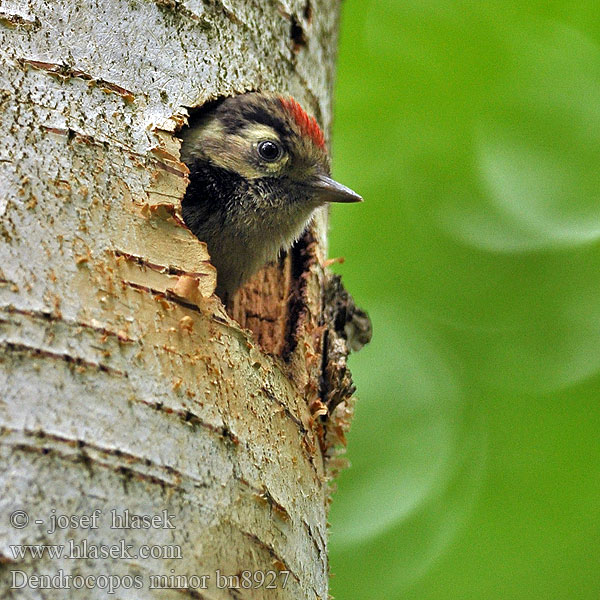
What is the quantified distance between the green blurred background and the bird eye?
166cm

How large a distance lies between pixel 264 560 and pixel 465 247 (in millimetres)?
3941

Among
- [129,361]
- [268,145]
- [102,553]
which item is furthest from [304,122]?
[102,553]

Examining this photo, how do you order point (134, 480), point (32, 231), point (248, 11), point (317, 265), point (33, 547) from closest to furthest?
point (33, 547) → point (134, 480) → point (32, 231) → point (248, 11) → point (317, 265)

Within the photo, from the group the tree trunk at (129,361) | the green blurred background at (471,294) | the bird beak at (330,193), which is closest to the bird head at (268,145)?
the bird beak at (330,193)

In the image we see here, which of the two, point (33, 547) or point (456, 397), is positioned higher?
point (456, 397)

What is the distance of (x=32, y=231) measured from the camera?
2.03m

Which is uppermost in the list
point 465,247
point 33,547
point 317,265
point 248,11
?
point 465,247

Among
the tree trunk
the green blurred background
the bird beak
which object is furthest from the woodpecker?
the green blurred background

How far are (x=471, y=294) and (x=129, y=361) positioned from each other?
3.95 metres

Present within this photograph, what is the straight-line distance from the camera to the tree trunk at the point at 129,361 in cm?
176

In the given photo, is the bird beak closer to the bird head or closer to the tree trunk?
the bird head

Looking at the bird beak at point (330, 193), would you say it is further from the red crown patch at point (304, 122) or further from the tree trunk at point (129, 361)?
the tree trunk at point (129, 361)

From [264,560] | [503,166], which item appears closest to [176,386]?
[264,560]

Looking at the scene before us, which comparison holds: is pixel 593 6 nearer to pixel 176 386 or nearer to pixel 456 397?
pixel 456 397
